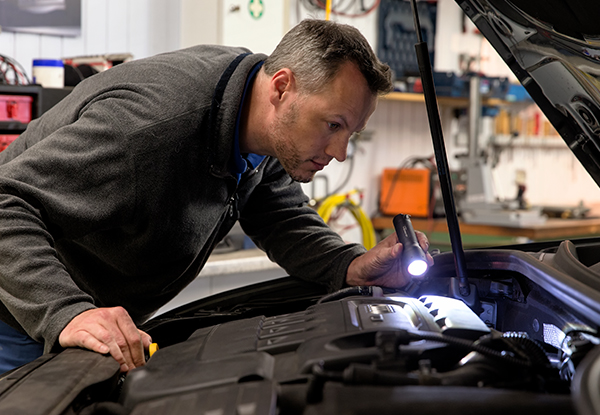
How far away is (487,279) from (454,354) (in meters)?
0.40

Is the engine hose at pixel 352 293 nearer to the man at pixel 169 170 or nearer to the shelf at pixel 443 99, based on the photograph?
the man at pixel 169 170

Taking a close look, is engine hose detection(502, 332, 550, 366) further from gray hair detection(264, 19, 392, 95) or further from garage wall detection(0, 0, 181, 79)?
garage wall detection(0, 0, 181, 79)

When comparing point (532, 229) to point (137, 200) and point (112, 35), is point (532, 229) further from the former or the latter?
point (137, 200)

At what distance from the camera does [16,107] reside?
2309mm

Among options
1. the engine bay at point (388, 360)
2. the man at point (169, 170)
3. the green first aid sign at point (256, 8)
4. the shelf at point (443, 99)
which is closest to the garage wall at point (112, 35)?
the green first aid sign at point (256, 8)

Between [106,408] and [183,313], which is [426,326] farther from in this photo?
A: [183,313]

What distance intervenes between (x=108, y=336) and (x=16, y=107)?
1775mm

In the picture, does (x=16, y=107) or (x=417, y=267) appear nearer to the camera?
(x=417, y=267)

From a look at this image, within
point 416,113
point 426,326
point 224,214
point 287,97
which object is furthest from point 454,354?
point 416,113

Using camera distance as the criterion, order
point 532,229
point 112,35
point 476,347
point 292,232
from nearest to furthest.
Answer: point 476,347
point 292,232
point 112,35
point 532,229

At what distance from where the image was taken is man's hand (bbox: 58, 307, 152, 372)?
0.84 metres

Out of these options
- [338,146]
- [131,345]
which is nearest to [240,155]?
[338,146]

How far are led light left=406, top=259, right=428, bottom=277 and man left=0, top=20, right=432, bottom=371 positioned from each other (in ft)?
0.46

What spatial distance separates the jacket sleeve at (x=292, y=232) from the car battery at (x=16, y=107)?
48.2 inches
